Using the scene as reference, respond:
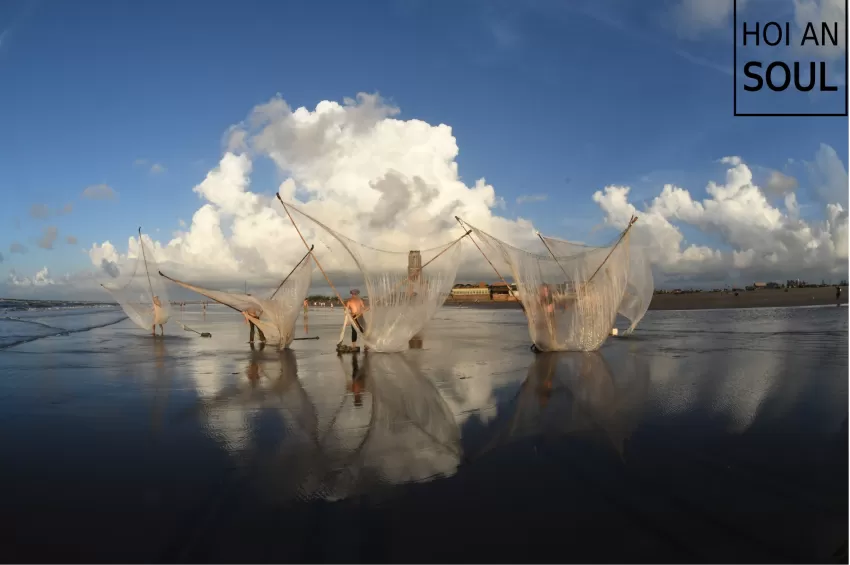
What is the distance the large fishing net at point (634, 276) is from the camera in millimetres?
15180

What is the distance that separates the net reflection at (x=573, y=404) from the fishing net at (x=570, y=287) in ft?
7.96

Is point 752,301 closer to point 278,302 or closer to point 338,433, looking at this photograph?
point 278,302

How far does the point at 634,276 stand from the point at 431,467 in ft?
45.4

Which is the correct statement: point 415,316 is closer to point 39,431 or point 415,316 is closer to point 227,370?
point 227,370

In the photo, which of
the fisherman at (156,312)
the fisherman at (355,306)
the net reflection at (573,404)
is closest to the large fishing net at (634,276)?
the net reflection at (573,404)

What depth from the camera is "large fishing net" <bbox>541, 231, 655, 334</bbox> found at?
49.8 ft

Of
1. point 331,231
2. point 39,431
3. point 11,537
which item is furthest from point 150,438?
point 331,231

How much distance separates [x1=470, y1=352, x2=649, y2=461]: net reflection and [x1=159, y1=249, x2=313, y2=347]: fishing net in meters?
8.16

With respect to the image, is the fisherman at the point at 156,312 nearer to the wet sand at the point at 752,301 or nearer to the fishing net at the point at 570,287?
the fishing net at the point at 570,287

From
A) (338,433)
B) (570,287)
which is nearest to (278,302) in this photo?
(570,287)

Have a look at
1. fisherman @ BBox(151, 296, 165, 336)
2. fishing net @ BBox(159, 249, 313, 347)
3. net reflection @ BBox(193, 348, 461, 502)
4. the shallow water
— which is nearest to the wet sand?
fishing net @ BBox(159, 249, 313, 347)

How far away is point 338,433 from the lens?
22.3 ft

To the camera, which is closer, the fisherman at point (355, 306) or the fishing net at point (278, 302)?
the fisherman at point (355, 306)

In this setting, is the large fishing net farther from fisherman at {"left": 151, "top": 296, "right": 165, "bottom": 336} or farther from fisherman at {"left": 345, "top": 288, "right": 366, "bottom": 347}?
fisherman at {"left": 151, "top": 296, "right": 165, "bottom": 336}
